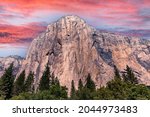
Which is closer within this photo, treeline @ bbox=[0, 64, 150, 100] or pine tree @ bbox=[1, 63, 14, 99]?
treeline @ bbox=[0, 64, 150, 100]

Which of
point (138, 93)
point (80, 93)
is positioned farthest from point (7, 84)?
point (138, 93)

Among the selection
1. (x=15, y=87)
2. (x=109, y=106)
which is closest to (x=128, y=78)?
(x=15, y=87)

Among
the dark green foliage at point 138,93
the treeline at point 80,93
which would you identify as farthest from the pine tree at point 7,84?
the dark green foliage at point 138,93

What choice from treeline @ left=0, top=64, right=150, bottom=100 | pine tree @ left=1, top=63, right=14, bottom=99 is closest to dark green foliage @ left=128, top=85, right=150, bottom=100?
treeline @ left=0, top=64, right=150, bottom=100

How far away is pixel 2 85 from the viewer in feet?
275

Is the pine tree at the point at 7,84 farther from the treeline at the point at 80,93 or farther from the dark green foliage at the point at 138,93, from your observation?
the dark green foliage at the point at 138,93

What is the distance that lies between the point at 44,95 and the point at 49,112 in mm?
59443

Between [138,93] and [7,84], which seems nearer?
[138,93]

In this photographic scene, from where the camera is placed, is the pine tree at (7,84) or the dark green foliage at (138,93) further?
the pine tree at (7,84)

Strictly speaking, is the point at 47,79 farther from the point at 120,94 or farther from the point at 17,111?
the point at 17,111

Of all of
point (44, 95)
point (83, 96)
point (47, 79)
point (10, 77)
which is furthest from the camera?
point (47, 79)

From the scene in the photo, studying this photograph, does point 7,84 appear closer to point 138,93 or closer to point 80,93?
point 80,93

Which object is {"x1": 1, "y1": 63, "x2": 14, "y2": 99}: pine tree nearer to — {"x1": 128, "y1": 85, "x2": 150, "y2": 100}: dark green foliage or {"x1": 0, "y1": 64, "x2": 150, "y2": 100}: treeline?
{"x1": 0, "y1": 64, "x2": 150, "y2": 100}: treeline

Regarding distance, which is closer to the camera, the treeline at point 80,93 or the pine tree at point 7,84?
the treeline at point 80,93
